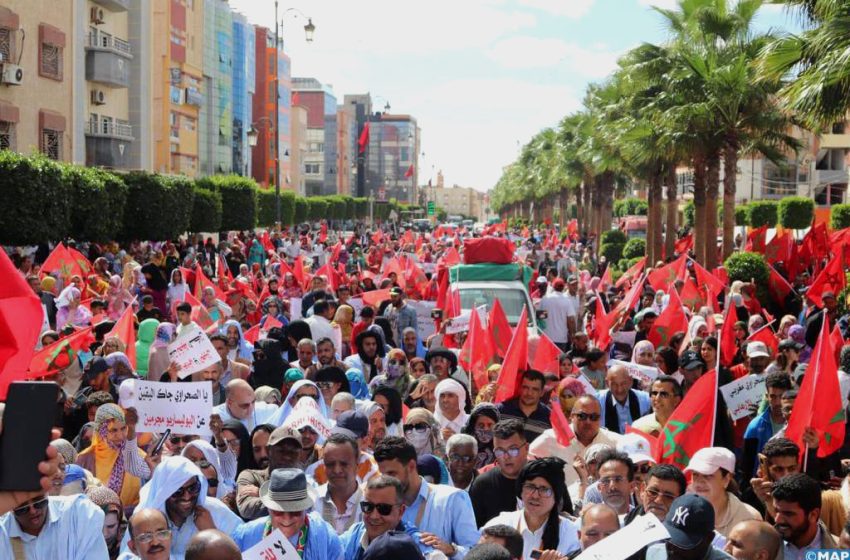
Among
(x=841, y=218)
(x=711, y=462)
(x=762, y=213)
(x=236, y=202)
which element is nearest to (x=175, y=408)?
(x=711, y=462)

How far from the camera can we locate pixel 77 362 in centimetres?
1091

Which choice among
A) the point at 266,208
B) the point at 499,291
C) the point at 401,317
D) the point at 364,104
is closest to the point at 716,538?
the point at 401,317

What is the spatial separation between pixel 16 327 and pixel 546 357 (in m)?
6.55

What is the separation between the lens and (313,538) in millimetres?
5555

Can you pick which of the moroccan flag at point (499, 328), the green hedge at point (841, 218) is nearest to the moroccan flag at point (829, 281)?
the moroccan flag at point (499, 328)

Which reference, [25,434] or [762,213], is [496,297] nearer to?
[25,434]

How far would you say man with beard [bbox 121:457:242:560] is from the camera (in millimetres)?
5875

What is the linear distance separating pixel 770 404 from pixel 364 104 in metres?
185

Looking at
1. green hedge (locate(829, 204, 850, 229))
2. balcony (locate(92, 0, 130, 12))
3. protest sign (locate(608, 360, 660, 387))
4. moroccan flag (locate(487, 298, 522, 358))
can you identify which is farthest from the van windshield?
green hedge (locate(829, 204, 850, 229))

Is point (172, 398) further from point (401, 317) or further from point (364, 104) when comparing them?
point (364, 104)

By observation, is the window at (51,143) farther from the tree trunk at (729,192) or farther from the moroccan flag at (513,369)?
the moroccan flag at (513,369)

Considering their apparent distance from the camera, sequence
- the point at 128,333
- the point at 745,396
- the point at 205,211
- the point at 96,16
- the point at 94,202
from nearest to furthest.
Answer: the point at 745,396, the point at 128,333, the point at 94,202, the point at 205,211, the point at 96,16

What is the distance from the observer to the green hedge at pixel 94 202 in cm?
2944

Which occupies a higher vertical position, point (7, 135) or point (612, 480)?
point (7, 135)
